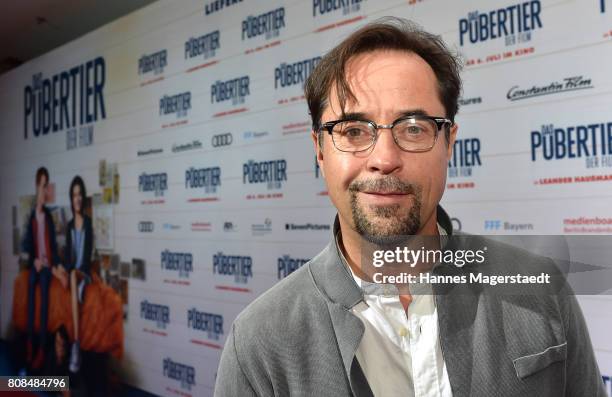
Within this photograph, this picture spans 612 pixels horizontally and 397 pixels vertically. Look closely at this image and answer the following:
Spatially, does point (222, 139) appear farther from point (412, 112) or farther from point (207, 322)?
point (412, 112)

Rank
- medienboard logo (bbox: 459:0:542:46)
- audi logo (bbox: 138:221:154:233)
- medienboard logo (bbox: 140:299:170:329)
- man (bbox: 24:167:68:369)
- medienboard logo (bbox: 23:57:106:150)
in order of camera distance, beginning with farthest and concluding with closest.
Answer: man (bbox: 24:167:68:369)
medienboard logo (bbox: 23:57:106:150)
audi logo (bbox: 138:221:154:233)
medienboard logo (bbox: 140:299:170:329)
medienboard logo (bbox: 459:0:542:46)

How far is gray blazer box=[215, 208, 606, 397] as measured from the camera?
34.1 inches

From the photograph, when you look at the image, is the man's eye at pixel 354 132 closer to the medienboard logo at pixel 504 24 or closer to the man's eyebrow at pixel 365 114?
the man's eyebrow at pixel 365 114

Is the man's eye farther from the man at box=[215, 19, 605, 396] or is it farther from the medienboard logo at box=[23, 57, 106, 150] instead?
the medienboard logo at box=[23, 57, 106, 150]

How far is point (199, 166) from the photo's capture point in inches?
115

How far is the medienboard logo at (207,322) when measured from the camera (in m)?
2.76

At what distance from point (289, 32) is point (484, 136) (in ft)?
3.63

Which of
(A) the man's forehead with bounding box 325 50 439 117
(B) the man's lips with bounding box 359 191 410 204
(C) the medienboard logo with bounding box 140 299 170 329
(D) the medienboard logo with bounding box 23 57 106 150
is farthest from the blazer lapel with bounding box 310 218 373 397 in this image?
(D) the medienboard logo with bounding box 23 57 106 150

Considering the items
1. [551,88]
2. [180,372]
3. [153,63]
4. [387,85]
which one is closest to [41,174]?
[153,63]

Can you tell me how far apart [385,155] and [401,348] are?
343 millimetres

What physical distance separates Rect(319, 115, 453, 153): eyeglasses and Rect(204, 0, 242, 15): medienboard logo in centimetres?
203

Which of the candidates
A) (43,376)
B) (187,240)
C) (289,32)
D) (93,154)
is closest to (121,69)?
(93,154)

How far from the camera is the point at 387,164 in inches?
35.0

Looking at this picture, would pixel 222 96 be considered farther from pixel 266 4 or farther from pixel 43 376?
pixel 43 376
